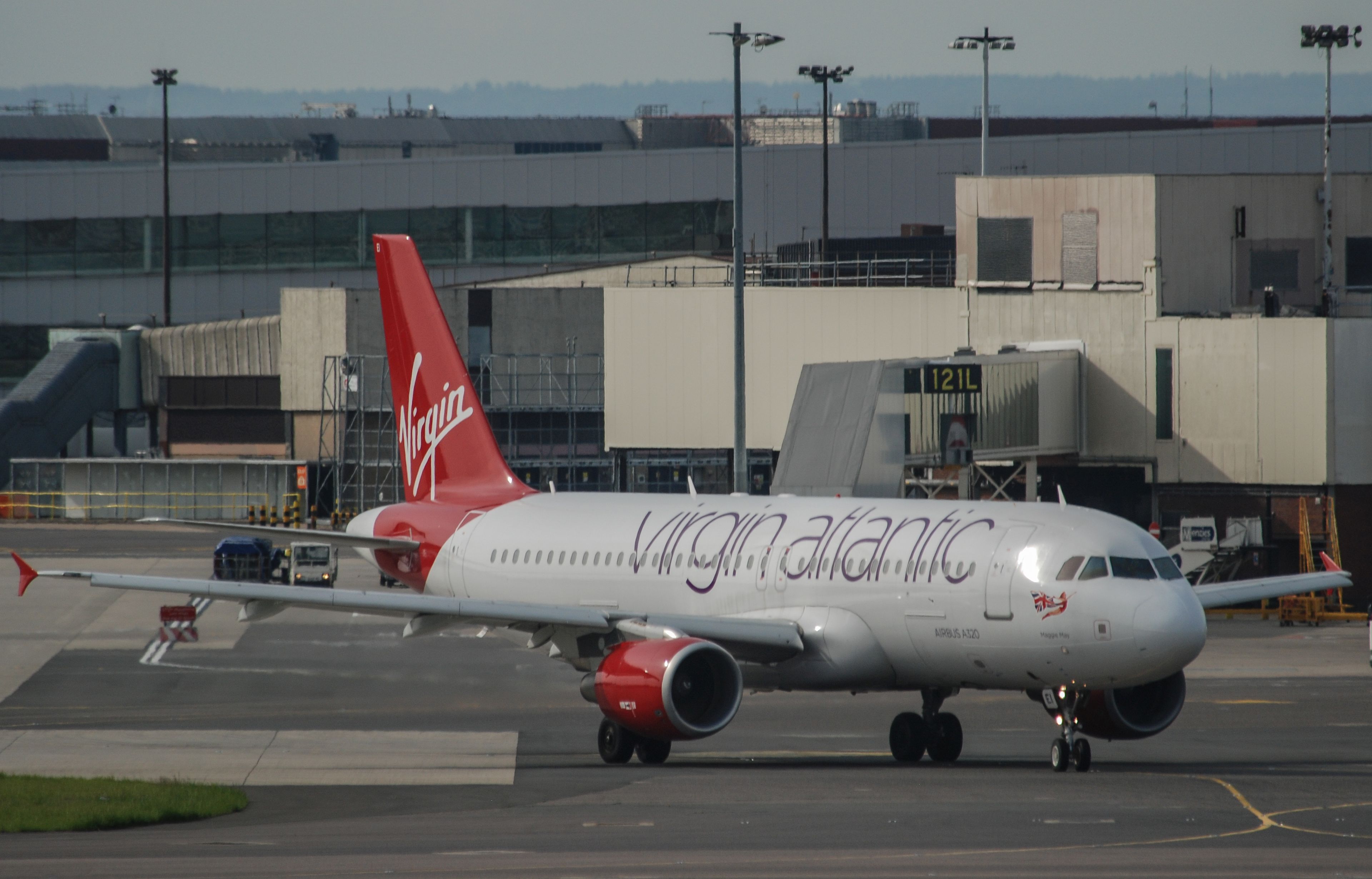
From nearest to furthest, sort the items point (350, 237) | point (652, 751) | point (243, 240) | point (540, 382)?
point (652, 751)
point (540, 382)
point (350, 237)
point (243, 240)

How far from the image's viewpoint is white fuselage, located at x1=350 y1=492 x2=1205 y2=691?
26.4m

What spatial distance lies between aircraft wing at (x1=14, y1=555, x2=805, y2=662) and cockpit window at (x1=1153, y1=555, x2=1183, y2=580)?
6020 millimetres

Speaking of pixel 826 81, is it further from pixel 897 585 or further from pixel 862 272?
pixel 897 585

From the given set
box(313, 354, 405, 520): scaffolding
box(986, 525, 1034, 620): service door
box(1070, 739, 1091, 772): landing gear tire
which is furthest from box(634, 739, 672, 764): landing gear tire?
box(313, 354, 405, 520): scaffolding

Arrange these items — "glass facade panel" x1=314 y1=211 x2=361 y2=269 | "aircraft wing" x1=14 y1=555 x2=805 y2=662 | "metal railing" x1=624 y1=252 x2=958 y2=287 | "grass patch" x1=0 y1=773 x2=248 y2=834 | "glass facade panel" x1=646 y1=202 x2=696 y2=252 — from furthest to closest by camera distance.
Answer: "glass facade panel" x1=314 y1=211 x2=361 y2=269 → "glass facade panel" x1=646 y1=202 x2=696 y2=252 → "metal railing" x1=624 y1=252 x2=958 y2=287 → "aircraft wing" x1=14 y1=555 x2=805 y2=662 → "grass patch" x1=0 y1=773 x2=248 y2=834

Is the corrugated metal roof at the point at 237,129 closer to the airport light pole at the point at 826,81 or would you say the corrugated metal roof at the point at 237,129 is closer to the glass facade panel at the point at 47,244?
the glass facade panel at the point at 47,244

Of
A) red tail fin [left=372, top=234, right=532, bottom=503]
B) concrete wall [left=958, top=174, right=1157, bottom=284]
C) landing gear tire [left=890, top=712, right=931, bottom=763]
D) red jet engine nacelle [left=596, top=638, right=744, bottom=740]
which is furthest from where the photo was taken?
concrete wall [left=958, top=174, right=1157, bottom=284]

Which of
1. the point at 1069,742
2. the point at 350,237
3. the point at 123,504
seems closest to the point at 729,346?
the point at 1069,742

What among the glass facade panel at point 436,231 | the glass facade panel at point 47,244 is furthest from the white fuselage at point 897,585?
the glass facade panel at point 47,244

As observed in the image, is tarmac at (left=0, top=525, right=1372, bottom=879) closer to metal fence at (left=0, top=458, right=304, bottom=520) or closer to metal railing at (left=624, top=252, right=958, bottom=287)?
metal railing at (left=624, top=252, right=958, bottom=287)

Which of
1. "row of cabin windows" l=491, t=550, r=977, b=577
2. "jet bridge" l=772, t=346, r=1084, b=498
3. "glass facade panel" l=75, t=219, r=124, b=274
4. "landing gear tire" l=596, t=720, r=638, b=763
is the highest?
"glass facade panel" l=75, t=219, r=124, b=274

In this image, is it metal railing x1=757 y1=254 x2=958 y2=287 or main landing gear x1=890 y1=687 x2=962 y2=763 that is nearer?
main landing gear x1=890 y1=687 x2=962 y2=763

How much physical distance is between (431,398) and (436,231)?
75.1 metres

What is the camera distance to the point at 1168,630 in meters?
25.9
